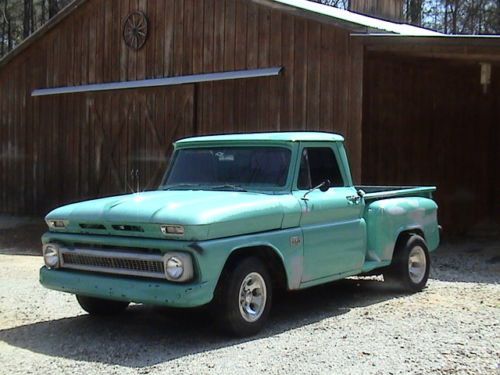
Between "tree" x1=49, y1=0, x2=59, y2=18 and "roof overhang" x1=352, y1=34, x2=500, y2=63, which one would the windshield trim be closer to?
"roof overhang" x1=352, y1=34, x2=500, y2=63

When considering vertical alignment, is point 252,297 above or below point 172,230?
below

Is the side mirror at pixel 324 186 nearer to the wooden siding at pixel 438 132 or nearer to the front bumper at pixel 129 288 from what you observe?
the front bumper at pixel 129 288

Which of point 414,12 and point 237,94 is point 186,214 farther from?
point 414,12

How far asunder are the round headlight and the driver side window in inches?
65.8

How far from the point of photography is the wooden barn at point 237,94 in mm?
11766

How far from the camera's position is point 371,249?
7609 millimetres

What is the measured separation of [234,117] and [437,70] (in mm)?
4490

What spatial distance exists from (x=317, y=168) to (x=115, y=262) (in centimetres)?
229

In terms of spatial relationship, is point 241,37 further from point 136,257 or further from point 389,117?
point 136,257

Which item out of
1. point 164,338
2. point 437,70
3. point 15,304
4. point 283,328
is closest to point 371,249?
point 283,328

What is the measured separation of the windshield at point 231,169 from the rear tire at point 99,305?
129 cm

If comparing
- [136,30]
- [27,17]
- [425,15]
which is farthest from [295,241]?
[27,17]

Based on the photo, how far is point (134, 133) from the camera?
1523cm

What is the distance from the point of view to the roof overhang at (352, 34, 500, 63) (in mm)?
10203
